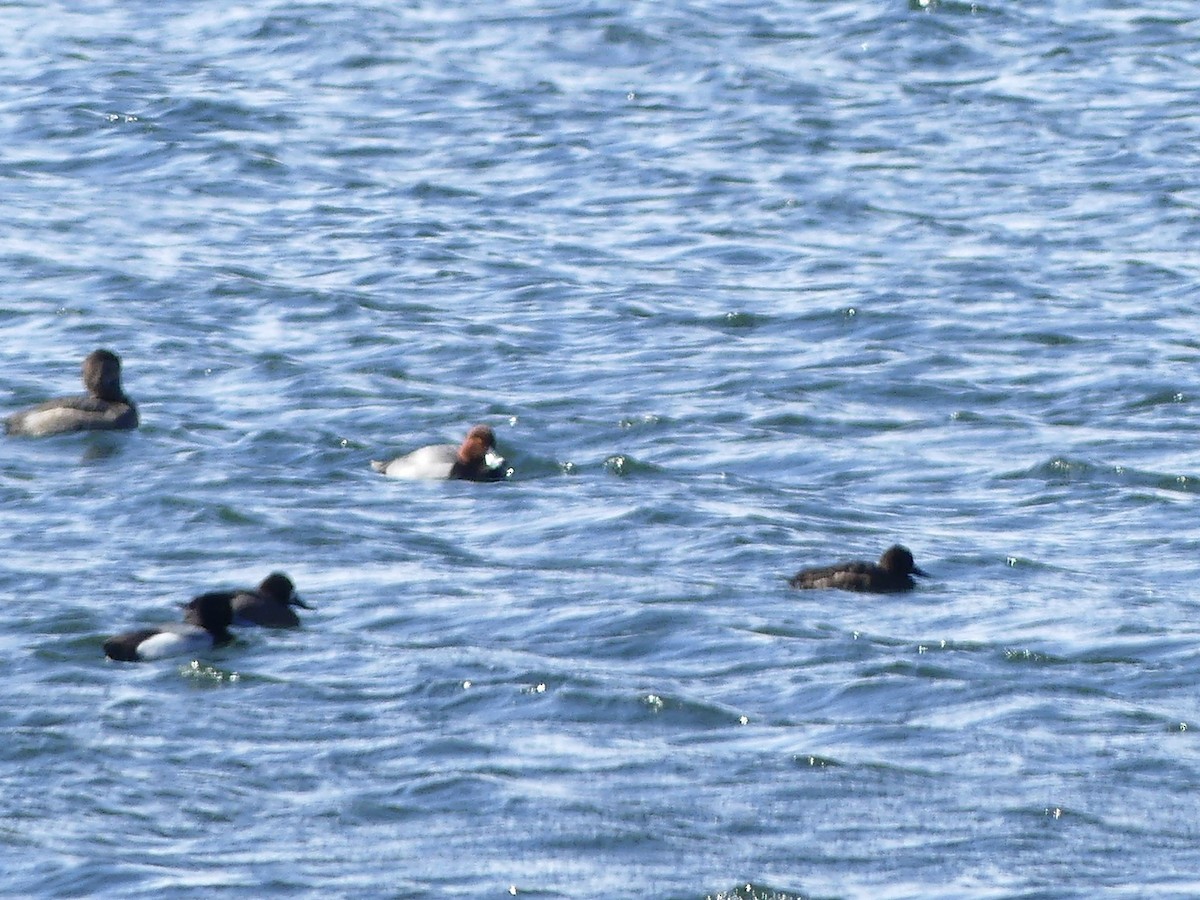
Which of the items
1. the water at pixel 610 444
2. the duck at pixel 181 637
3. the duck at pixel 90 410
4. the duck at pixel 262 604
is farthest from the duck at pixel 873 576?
the duck at pixel 90 410

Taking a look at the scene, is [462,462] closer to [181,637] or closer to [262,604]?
[262,604]

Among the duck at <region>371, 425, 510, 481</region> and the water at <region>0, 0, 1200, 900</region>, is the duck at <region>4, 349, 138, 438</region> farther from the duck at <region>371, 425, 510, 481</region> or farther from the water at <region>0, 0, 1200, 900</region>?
the duck at <region>371, 425, 510, 481</region>

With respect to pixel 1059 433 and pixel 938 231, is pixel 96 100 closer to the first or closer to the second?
pixel 938 231

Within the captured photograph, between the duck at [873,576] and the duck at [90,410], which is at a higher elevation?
the duck at [873,576]

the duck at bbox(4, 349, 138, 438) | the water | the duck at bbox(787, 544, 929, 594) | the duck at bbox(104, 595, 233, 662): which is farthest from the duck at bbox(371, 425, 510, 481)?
the duck at bbox(104, 595, 233, 662)

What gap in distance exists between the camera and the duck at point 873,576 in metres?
14.4

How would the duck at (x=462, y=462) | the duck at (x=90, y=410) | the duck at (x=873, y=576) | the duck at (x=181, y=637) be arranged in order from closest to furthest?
1. the duck at (x=181, y=637)
2. the duck at (x=873, y=576)
3. the duck at (x=462, y=462)
4. the duck at (x=90, y=410)

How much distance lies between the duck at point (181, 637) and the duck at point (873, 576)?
3363 millimetres

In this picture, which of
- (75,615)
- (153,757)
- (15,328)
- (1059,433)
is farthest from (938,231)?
(153,757)

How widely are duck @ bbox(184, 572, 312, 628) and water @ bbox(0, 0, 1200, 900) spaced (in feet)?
0.52

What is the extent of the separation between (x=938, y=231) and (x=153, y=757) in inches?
563

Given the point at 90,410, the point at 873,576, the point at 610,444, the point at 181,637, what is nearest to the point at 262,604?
the point at 181,637

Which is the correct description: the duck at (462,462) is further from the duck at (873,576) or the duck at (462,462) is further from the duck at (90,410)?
the duck at (873,576)

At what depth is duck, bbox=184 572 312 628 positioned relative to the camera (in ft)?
44.3
